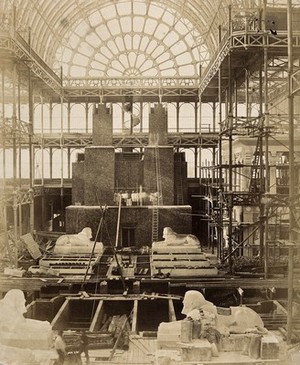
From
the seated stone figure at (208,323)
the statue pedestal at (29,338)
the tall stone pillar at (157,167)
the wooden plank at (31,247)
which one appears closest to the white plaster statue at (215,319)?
the seated stone figure at (208,323)

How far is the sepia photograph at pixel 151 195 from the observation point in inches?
430

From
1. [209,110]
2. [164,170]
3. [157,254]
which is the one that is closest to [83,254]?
[157,254]

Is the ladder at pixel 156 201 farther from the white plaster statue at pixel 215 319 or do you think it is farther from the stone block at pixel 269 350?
the stone block at pixel 269 350

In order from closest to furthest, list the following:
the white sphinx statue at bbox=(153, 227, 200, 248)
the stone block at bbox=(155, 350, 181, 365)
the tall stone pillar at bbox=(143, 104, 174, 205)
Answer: the stone block at bbox=(155, 350, 181, 365) < the white sphinx statue at bbox=(153, 227, 200, 248) < the tall stone pillar at bbox=(143, 104, 174, 205)

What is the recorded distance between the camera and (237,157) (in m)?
28.0

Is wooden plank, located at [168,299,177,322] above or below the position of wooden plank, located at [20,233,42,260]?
below

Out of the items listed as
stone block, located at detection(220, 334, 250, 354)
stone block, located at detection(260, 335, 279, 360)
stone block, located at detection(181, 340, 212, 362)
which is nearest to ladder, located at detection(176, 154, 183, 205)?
stone block, located at detection(220, 334, 250, 354)

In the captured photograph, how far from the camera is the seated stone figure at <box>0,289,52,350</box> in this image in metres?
10.4

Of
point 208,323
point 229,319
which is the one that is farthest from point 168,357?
point 229,319

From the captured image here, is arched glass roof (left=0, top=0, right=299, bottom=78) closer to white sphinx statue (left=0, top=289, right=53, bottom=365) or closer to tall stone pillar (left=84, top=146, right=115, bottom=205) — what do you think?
tall stone pillar (left=84, top=146, right=115, bottom=205)

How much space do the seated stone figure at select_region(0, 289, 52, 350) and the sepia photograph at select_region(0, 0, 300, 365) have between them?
28 millimetres

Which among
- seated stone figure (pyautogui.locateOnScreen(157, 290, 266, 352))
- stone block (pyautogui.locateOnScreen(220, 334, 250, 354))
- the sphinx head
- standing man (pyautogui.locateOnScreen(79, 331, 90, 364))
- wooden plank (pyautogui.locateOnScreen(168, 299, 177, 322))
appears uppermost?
the sphinx head

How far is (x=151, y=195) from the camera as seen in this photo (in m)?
25.4

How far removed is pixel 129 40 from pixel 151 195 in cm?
1702
